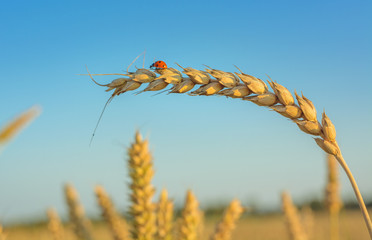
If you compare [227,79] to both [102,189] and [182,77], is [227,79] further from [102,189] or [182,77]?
[102,189]

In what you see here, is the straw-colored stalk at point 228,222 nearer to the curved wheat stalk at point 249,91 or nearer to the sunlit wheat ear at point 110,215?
the sunlit wheat ear at point 110,215

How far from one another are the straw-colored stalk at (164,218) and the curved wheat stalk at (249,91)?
1712 mm

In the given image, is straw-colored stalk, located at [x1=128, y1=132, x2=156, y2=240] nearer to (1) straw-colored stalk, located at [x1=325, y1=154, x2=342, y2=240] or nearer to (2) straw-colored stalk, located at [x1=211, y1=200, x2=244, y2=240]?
(2) straw-colored stalk, located at [x1=211, y1=200, x2=244, y2=240]

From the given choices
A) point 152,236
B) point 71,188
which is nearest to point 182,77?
point 152,236

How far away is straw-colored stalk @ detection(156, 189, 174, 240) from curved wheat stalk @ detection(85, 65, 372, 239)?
1.71 metres

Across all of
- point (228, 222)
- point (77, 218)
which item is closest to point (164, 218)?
point (228, 222)

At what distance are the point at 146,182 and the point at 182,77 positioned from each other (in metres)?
1.57

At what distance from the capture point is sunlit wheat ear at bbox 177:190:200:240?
3.35m

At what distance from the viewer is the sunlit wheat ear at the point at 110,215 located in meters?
4.25

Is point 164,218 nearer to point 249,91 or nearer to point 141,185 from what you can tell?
point 141,185

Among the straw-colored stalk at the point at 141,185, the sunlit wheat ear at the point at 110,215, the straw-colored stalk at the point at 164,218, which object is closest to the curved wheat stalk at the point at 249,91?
the straw-colored stalk at the point at 141,185

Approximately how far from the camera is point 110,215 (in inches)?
176

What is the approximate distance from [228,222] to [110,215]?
151 centimetres

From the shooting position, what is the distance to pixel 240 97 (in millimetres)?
1844
